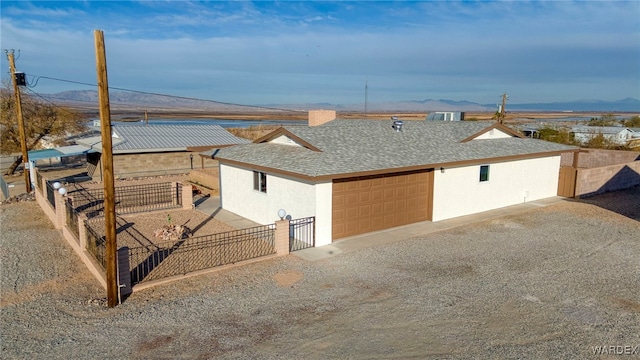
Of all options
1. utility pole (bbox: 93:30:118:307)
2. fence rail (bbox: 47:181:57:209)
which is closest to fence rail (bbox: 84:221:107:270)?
utility pole (bbox: 93:30:118:307)

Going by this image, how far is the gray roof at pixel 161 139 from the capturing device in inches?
1069

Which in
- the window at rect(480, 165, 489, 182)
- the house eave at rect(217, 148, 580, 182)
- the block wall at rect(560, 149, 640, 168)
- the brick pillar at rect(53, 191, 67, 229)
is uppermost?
the house eave at rect(217, 148, 580, 182)

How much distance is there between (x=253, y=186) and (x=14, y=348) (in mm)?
9761

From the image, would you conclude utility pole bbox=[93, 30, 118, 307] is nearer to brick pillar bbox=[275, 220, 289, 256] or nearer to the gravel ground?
the gravel ground

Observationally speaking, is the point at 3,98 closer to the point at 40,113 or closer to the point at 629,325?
the point at 40,113

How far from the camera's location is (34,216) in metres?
17.9

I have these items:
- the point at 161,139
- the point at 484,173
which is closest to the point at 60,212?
the point at 161,139

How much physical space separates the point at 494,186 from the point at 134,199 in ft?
55.4

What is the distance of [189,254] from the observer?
500 inches

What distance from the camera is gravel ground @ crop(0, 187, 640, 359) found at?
7.71m

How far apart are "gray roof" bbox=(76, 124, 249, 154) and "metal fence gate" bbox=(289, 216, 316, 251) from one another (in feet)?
54.3

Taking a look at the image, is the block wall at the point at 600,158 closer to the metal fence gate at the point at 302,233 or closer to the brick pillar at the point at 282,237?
the metal fence gate at the point at 302,233

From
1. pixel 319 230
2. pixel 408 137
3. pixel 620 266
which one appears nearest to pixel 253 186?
pixel 319 230

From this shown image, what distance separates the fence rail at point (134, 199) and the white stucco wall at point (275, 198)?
2.76m
